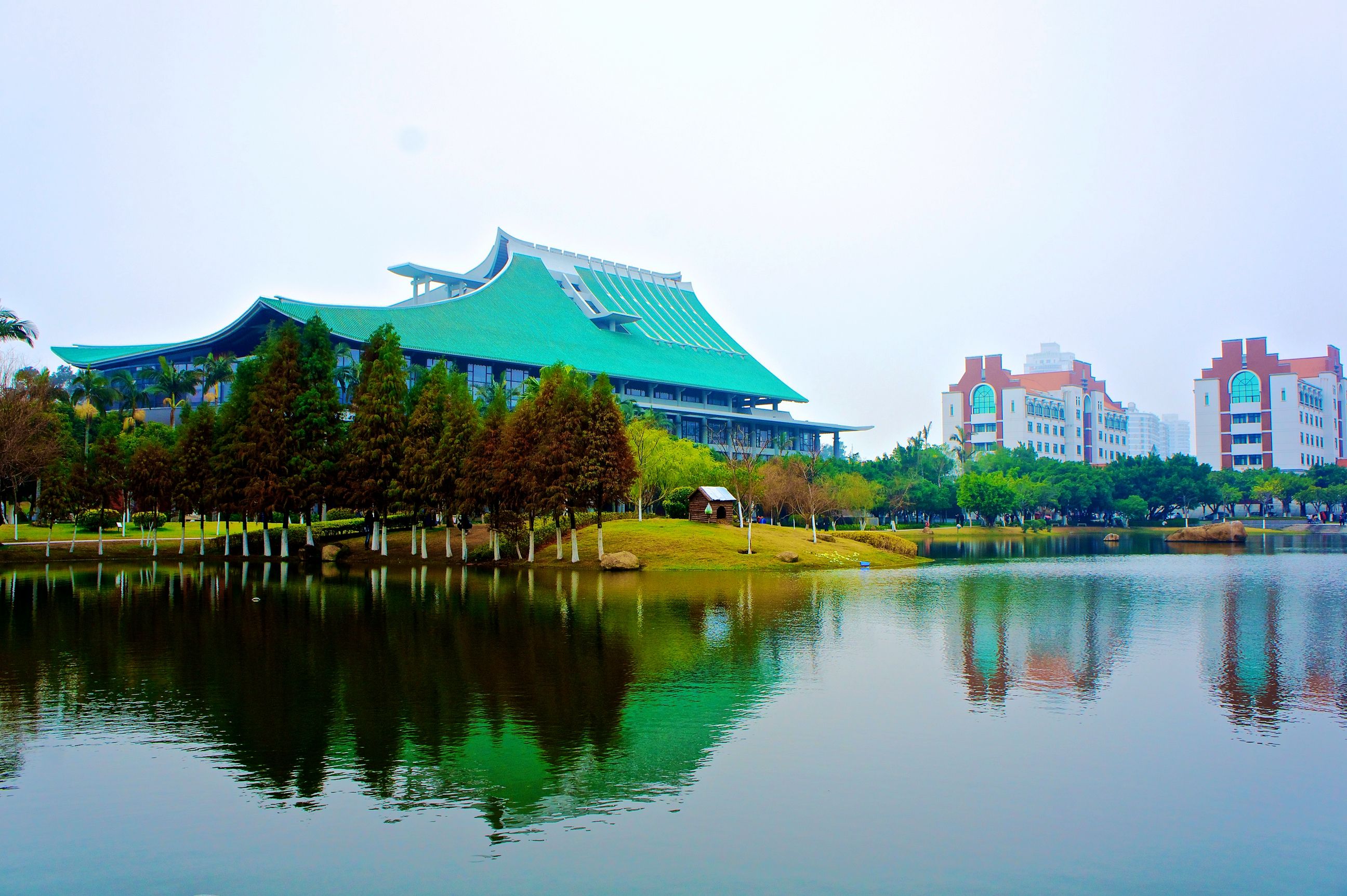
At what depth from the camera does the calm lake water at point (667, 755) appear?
9.19 metres

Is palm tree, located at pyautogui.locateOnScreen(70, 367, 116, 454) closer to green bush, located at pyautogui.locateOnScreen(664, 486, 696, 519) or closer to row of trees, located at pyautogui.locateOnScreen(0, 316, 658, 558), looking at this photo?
row of trees, located at pyautogui.locateOnScreen(0, 316, 658, 558)

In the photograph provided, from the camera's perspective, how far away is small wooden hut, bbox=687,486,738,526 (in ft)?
164

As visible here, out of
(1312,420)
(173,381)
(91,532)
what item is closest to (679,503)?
(91,532)

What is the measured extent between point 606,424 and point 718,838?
1285 inches

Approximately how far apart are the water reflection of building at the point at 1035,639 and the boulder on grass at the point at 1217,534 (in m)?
45.8

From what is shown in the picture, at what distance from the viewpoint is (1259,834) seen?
33.0 feet

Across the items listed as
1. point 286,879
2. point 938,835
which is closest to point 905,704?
point 938,835

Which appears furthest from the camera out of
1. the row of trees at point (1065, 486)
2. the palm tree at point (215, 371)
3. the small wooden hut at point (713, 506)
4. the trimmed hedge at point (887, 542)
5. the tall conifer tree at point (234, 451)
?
the row of trees at point (1065, 486)

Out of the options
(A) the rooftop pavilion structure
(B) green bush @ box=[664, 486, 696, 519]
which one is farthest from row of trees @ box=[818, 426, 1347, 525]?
(B) green bush @ box=[664, 486, 696, 519]

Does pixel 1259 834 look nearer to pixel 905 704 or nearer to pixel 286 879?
pixel 905 704

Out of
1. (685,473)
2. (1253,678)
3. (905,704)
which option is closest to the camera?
(905,704)

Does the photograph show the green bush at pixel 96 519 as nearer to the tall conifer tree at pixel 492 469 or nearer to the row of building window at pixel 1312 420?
the tall conifer tree at pixel 492 469

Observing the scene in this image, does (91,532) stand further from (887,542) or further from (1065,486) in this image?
(1065,486)

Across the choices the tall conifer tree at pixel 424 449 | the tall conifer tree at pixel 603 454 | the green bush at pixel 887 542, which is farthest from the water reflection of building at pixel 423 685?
the green bush at pixel 887 542
